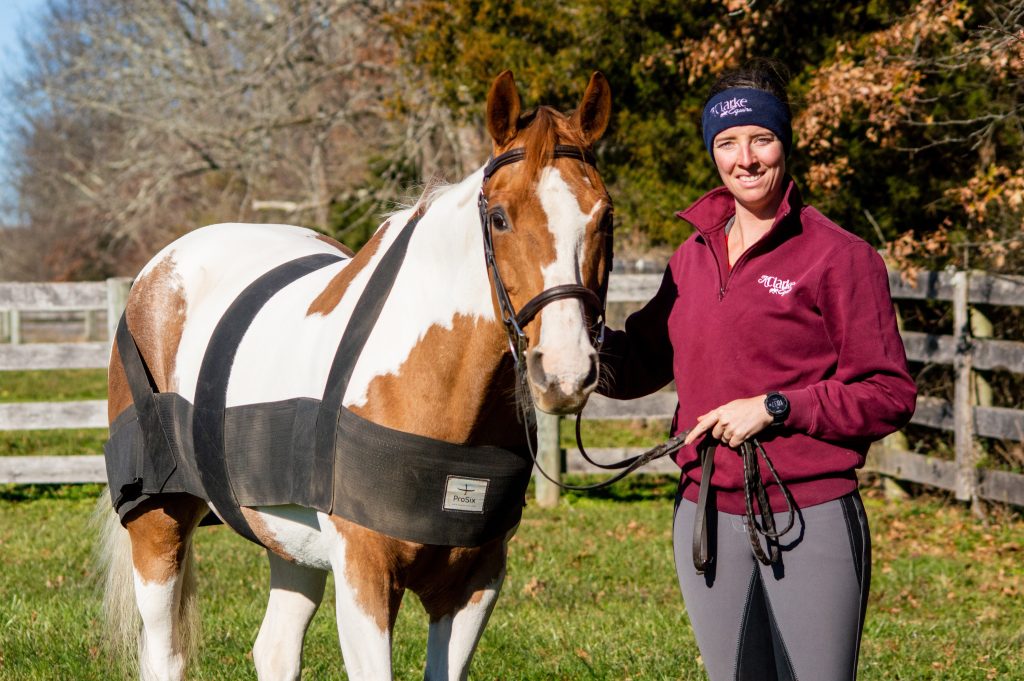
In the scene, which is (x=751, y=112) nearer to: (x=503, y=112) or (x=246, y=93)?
(x=503, y=112)

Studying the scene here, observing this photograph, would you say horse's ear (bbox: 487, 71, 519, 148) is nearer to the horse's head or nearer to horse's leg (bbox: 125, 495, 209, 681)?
the horse's head

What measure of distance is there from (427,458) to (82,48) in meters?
23.2

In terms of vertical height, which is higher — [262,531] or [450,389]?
[450,389]

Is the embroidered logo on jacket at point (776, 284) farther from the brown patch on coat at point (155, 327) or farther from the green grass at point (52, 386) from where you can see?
the green grass at point (52, 386)

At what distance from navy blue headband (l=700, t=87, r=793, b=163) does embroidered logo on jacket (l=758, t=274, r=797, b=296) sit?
311 millimetres

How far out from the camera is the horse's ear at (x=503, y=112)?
2.53m

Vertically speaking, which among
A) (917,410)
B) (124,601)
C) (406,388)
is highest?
(406,388)

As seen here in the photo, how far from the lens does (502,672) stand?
438 cm

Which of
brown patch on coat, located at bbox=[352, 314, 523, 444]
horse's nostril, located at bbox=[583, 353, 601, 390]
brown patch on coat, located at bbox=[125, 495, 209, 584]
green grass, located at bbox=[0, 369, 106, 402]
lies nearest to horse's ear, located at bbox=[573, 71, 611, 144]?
brown patch on coat, located at bbox=[352, 314, 523, 444]

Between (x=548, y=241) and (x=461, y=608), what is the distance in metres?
1.11

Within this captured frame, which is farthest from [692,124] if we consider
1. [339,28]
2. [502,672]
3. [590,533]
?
[339,28]

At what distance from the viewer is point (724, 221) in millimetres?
2660

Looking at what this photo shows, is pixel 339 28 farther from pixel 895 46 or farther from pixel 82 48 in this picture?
pixel 895 46

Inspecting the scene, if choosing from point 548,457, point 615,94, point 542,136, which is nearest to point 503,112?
point 542,136
